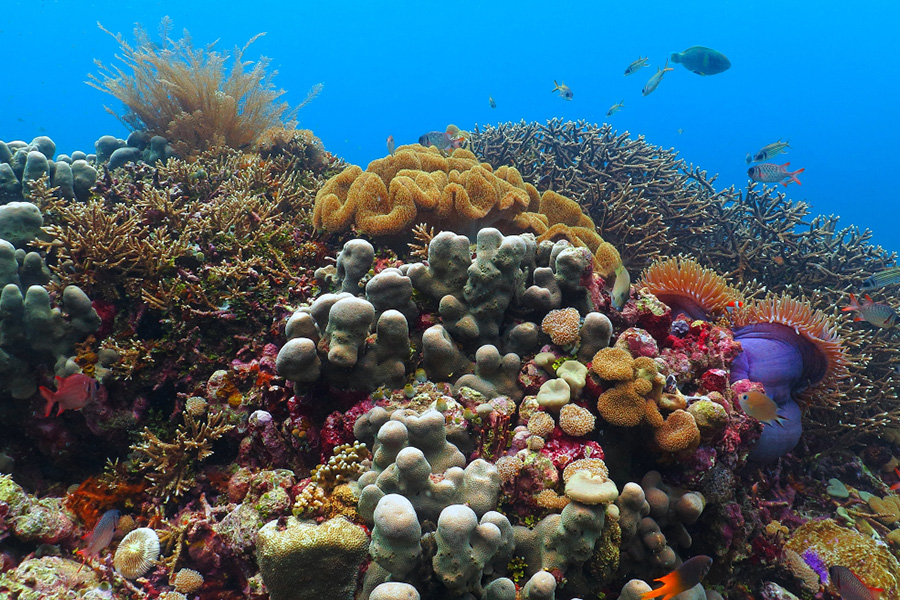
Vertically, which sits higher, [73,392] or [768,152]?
[768,152]

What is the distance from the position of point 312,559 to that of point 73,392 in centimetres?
Result: 264

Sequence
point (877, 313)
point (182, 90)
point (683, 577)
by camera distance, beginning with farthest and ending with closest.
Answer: point (182, 90) < point (877, 313) < point (683, 577)

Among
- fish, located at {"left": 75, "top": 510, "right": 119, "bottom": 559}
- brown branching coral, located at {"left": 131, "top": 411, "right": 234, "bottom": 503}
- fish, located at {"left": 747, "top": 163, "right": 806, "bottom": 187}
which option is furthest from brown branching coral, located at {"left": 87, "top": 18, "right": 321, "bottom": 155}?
fish, located at {"left": 747, "top": 163, "right": 806, "bottom": 187}

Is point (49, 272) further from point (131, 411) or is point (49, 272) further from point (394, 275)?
point (394, 275)

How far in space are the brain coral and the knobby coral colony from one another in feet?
0.12

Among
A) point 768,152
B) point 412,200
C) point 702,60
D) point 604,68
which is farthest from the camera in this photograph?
point 604,68

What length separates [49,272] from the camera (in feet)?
12.9

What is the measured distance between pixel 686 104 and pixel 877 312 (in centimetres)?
11979

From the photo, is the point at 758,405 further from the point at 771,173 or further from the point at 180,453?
the point at 771,173

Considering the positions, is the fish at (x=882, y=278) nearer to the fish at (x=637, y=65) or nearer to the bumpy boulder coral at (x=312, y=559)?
the fish at (x=637, y=65)

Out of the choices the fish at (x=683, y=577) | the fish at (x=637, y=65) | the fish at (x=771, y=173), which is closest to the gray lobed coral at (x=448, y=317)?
the fish at (x=683, y=577)

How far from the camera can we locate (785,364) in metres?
3.70

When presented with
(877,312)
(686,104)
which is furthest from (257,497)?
(686,104)

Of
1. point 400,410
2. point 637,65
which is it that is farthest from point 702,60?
point 400,410
